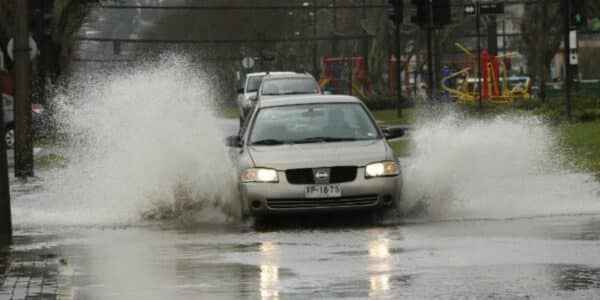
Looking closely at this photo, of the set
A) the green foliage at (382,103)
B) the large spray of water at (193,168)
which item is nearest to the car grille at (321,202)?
the large spray of water at (193,168)

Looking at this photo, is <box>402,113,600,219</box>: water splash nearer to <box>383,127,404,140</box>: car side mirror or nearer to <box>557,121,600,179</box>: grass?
<box>383,127,404,140</box>: car side mirror

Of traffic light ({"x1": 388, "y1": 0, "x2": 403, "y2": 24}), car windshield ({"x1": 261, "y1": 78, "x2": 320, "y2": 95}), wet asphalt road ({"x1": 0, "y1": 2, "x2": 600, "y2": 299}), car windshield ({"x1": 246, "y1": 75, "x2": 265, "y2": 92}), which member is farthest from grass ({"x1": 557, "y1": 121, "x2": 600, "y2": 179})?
car windshield ({"x1": 246, "y1": 75, "x2": 265, "y2": 92})

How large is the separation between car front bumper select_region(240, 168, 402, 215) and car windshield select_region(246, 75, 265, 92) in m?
35.6

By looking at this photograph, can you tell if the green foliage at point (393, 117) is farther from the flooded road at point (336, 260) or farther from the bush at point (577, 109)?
the flooded road at point (336, 260)

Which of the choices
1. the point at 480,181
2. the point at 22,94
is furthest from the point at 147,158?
the point at 22,94

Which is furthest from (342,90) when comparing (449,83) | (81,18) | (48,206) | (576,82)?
(48,206)

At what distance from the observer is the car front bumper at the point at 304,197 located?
1723 cm

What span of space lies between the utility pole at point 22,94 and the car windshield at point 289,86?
62.6 ft

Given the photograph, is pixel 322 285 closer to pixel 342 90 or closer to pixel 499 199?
pixel 499 199

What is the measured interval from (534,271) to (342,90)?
247 ft

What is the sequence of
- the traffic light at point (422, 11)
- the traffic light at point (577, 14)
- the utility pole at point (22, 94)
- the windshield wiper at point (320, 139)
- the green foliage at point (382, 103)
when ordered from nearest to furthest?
the windshield wiper at point (320, 139), the utility pole at point (22, 94), the traffic light at point (422, 11), the traffic light at point (577, 14), the green foliage at point (382, 103)

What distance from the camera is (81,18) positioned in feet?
205

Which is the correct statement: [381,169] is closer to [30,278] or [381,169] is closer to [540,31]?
[30,278]

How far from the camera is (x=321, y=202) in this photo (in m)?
17.3
